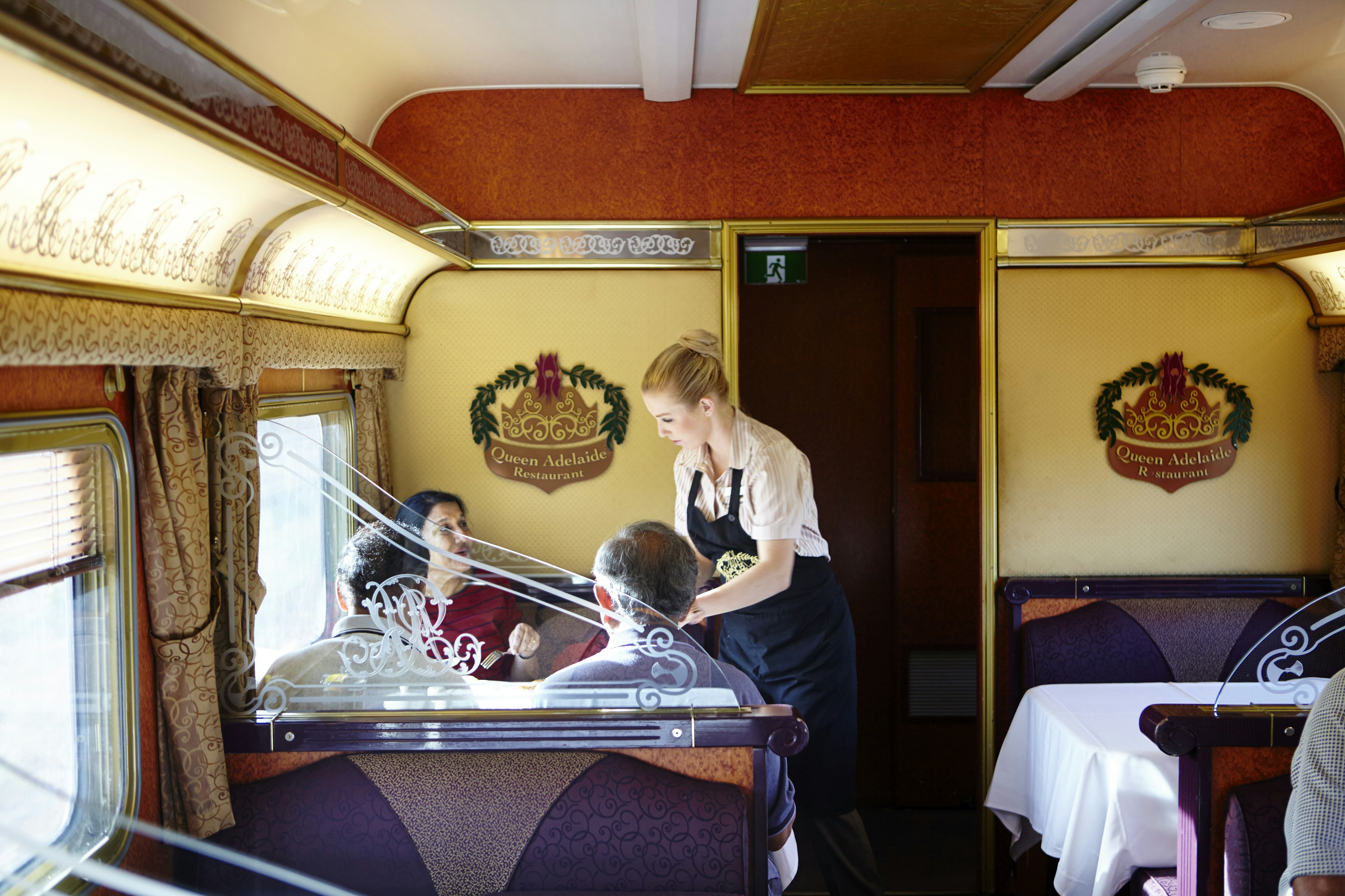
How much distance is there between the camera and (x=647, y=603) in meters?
2.34

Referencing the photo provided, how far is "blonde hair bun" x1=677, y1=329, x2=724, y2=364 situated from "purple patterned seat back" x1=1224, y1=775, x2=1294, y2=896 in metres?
1.85

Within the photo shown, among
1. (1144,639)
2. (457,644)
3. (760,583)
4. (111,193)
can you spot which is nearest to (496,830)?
(457,644)

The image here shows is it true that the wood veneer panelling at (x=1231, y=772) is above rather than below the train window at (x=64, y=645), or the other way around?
below

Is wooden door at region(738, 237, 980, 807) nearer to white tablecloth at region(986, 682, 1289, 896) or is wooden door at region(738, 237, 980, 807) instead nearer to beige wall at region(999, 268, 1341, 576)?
beige wall at region(999, 268, 1341, 576)

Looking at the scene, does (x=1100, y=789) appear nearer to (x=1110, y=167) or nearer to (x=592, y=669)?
(x=592, y=669)

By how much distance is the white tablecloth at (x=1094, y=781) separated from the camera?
2.65 metres

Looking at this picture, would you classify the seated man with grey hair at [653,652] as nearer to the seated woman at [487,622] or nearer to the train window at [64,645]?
the seated woman at [487,622]

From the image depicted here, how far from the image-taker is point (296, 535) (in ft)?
8.11

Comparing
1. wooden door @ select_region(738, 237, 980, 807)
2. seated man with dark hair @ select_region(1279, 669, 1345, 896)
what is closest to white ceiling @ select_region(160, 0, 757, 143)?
wooden door @ select_region(738, 237, 980, 807)

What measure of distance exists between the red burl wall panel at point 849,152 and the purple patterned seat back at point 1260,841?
92.2 inches

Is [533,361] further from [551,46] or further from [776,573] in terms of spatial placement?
[776,573]

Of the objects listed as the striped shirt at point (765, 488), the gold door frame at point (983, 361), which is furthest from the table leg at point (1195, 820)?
the gold door frame at point (983, 361)

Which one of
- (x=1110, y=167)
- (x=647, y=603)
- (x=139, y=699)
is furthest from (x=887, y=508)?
(x=139, y=699)

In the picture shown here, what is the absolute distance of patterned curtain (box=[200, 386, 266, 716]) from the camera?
226 centimetres
